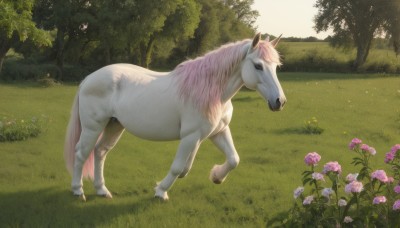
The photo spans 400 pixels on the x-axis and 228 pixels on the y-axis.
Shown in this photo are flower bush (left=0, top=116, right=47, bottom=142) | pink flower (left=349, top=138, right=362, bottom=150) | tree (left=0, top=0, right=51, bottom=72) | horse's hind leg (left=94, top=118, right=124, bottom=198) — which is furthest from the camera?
flower bush (left=0, top=116, right=47, bottom=142)

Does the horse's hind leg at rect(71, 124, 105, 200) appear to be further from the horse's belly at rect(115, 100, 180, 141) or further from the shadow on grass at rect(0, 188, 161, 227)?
the horse's belly at rect(115, 100, 180, 141)

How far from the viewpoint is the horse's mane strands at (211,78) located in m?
5.49

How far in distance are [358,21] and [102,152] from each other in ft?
135

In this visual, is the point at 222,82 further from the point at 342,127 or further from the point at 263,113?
the point at 263,113

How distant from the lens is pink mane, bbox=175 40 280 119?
18.0 ft

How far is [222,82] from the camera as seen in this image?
18.3 ft

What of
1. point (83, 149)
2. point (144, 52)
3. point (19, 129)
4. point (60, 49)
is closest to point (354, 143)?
point (83, 149)

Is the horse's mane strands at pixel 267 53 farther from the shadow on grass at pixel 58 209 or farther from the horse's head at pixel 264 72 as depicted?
the shadow on grass at pixel 58 209

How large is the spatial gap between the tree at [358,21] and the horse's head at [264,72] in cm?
3994

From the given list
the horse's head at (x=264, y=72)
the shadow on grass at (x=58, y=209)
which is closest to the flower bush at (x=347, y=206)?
the horse's head at (x=264, y=72)

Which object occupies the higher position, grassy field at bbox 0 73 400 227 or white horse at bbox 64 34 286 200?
white horse at bbox 64 34 286 200

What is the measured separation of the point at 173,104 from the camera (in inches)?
225

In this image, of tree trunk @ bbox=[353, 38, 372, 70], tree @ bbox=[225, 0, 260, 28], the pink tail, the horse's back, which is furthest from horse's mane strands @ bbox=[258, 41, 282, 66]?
tree @ bbox=[225, 0, 260, 28]

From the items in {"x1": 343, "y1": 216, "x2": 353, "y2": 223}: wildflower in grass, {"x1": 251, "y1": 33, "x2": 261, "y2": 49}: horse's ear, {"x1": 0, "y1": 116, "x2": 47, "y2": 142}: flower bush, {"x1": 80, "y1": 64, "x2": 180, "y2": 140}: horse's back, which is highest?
{"x1": 251, "y1": 33, "x2": 261, "y2": 49}: horse's ear
